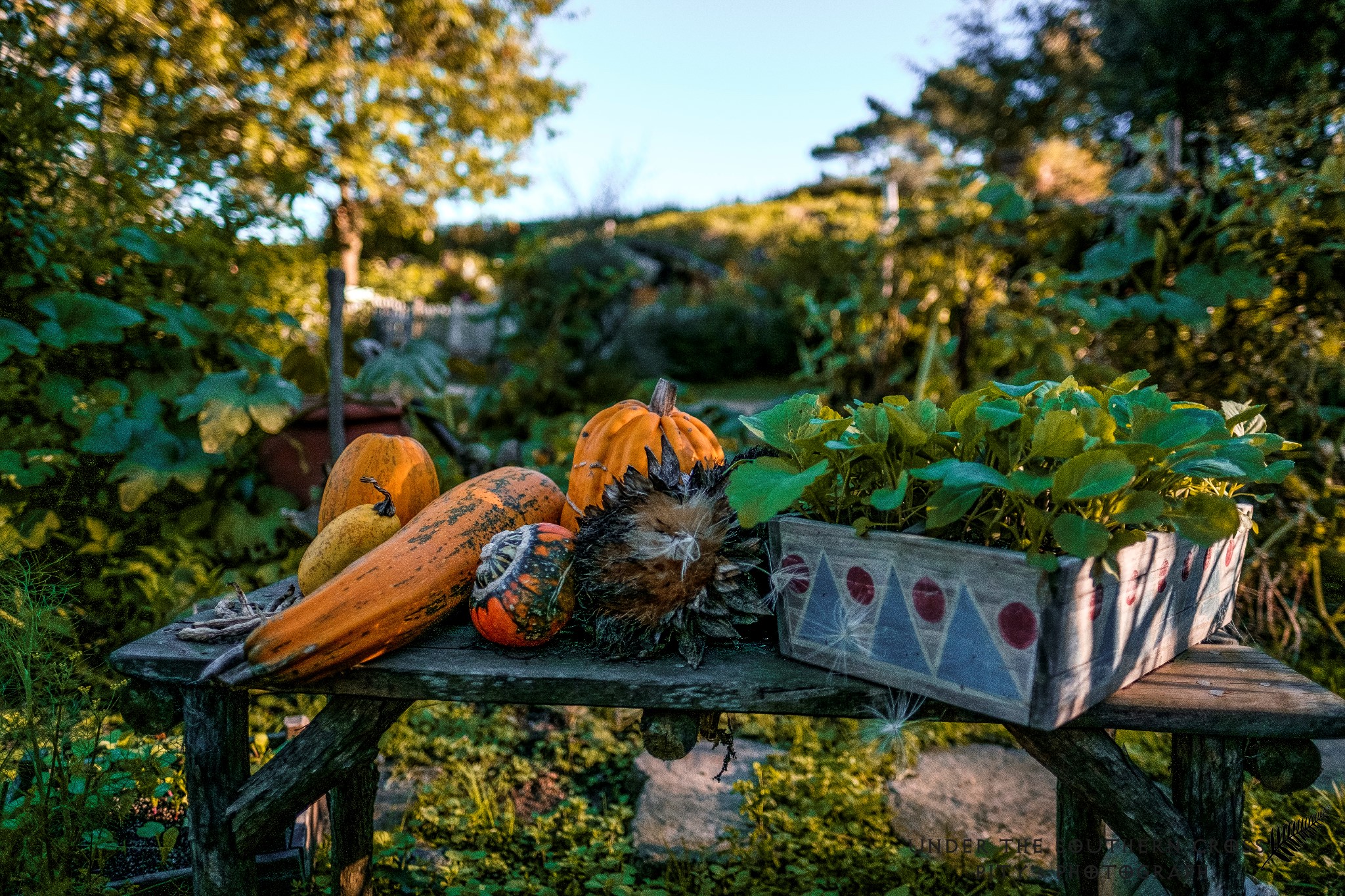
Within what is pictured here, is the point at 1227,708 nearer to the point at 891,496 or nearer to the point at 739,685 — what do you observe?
the point at 891,496

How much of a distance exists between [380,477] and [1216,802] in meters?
1.65

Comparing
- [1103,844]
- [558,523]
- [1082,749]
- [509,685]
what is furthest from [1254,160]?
[509,685]

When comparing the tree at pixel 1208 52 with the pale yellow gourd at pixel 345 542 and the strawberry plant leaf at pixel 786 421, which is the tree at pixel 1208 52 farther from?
the pale yellow gourd at pixel 345 542

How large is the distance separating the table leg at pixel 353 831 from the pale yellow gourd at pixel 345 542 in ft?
1.84

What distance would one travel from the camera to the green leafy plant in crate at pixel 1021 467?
3.39 feet

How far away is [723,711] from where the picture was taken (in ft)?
4.28

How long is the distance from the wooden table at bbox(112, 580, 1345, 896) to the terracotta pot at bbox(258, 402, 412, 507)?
6.22 feet

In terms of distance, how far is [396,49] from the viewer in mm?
11820

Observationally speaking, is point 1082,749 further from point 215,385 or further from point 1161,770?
point 215,385

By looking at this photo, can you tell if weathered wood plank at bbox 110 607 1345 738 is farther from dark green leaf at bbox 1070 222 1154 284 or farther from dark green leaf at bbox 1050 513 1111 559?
dark green leaf at bbox 1070 222 1154 284

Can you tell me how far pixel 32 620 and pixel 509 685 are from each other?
3.13 ft

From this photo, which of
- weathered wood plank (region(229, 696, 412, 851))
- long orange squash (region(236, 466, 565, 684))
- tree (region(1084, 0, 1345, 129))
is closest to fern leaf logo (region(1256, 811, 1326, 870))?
long orange squash (region(236, 466, 565, 684))

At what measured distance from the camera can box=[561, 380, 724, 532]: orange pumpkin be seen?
1.67m

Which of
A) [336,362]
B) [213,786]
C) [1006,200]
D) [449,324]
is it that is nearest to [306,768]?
[213,786]
